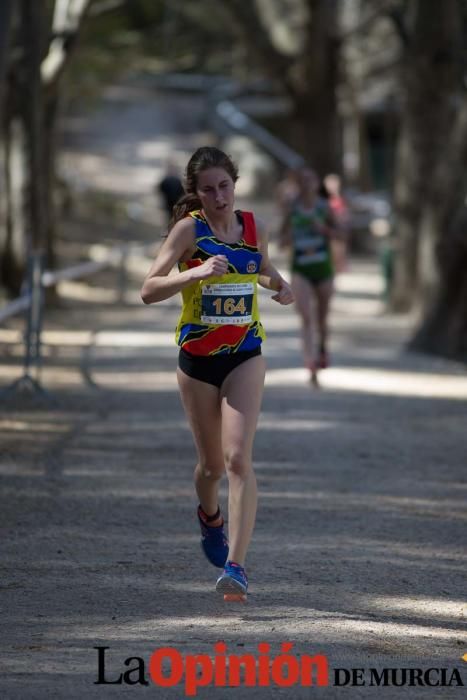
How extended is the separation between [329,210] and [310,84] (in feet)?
64.9

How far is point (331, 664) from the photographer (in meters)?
5.99

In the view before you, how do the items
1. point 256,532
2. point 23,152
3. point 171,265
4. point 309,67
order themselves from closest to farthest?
point 171,265 < point 256,532 < point 23,152 < point 309,67

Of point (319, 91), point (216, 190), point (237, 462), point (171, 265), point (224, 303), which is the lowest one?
point (237, 462)

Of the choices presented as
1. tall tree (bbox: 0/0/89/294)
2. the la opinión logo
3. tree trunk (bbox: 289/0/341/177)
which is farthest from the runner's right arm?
tree trunk (bbox: 289/0/341/177)

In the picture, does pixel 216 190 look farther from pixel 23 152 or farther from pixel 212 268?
pixel 23 152

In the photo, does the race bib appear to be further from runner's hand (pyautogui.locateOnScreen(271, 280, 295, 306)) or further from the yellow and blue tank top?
runner's hand (pyautogui.locateOnScreen(271, 280, 295, 306))

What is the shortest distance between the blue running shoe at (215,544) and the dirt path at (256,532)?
0.13m

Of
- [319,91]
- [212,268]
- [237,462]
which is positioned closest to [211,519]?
[237,462]

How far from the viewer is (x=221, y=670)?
584 cm

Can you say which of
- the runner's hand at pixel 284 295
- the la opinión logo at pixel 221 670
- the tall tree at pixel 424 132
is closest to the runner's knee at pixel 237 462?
the runner's hand at pixel 284 295

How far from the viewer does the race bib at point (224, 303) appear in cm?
689

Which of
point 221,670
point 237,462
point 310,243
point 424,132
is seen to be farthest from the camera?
point 424,132

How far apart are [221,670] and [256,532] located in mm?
2893

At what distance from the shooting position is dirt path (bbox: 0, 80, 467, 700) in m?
6.24
